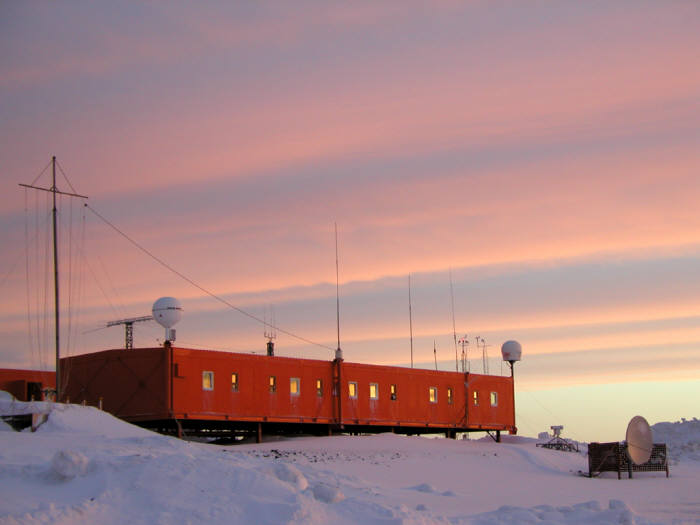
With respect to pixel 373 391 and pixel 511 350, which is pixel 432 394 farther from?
pixel 511 350

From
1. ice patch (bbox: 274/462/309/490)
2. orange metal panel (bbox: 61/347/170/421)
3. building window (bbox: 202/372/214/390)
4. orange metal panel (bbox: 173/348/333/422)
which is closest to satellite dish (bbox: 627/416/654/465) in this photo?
orange metal panel (bbox: 173/348/333/422)

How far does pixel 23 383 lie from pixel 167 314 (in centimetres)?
856

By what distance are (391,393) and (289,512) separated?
28.5 m

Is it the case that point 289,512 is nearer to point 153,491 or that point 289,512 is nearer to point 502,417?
point 153,491

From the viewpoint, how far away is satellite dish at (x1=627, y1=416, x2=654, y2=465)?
3772 cm

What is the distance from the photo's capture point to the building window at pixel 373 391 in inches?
1775

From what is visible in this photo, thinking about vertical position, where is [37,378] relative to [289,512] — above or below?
above

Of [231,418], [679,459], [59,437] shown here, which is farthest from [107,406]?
[679,459]

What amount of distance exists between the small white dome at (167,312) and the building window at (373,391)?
10949mm

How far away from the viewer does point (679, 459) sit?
178 feet

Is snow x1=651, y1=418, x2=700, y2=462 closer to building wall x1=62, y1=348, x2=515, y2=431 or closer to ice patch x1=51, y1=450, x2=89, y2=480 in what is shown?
building wall x1=62, y1=348, x2=515, y2=431

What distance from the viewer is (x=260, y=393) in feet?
133

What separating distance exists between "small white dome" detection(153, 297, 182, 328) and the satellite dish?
18.7 m

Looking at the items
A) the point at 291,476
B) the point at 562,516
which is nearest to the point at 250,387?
the point at 291,476
